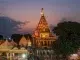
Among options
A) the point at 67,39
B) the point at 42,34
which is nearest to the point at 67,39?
the point at 67,39

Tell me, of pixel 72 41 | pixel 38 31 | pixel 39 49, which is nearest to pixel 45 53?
pixel 39 49

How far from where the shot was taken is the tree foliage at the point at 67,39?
114ft

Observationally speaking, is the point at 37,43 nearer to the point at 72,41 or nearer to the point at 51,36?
the point at 51,36

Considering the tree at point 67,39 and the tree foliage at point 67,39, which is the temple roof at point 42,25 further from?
the tree at point 67,39

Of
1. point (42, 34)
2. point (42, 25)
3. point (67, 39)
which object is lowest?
point (67, 39)

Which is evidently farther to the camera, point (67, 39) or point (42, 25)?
point (42, 25)

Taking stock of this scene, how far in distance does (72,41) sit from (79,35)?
3151 mm

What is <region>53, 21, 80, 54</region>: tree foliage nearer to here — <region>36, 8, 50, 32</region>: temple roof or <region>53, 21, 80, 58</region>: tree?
<region>53, 21, 80, 58</region>: tree

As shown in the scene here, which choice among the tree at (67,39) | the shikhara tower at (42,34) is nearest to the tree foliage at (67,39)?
the tree at (67,39)

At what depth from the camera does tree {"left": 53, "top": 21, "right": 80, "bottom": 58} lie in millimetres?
34888

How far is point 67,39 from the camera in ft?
119

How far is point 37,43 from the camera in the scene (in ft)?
166

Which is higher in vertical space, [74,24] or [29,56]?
[74,24]

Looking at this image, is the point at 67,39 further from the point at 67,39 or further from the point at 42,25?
the point at 42,25
